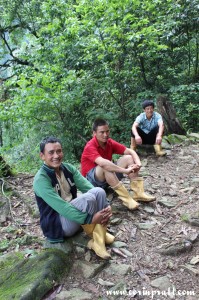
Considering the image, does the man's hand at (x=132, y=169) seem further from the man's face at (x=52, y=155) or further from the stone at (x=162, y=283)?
the stone at (x=162, y=283)

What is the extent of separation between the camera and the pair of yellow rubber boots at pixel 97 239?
2.79 meters

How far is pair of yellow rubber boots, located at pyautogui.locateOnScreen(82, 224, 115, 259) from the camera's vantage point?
279 cm

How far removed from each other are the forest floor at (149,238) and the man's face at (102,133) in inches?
38.9

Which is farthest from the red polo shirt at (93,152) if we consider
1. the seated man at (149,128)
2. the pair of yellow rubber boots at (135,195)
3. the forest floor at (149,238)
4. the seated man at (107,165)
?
the seated man at (149,128)

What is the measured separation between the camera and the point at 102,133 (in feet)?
12.1

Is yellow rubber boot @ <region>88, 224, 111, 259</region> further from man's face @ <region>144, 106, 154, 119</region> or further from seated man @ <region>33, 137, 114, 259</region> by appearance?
man's face @ <region>144, 106, 154, 119</region>

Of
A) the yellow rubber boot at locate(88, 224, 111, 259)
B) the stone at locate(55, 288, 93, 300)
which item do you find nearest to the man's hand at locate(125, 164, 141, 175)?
the yellow rubber boot at locate(88, 224, 111, 259)

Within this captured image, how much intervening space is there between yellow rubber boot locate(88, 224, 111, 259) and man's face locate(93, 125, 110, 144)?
1.29m

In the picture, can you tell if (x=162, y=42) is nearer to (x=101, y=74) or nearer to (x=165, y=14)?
(x=165, y=14)

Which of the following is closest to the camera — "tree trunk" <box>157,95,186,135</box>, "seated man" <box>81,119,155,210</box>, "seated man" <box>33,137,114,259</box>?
"seated man" <box>33,137,114,259</box>

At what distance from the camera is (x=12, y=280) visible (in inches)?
103

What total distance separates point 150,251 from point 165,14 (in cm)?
808

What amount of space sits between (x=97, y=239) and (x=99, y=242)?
0.04 m

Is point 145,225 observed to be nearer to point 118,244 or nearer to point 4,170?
point 118,244
